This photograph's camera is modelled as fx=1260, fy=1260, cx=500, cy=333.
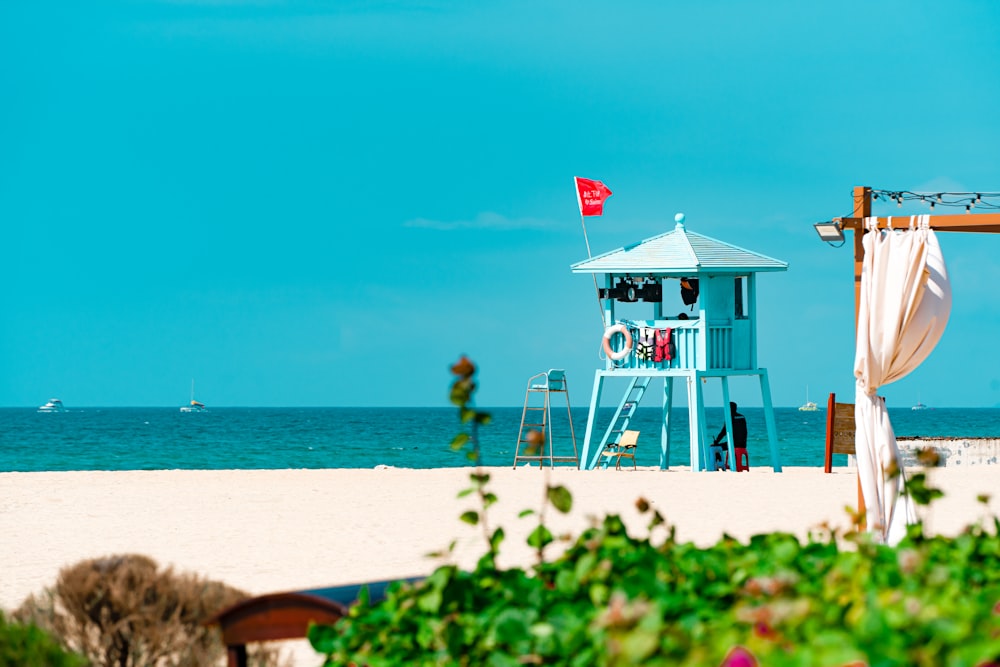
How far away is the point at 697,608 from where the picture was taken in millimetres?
3197

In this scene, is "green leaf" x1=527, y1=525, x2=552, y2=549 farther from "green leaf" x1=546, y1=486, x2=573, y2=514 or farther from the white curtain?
the white curtain

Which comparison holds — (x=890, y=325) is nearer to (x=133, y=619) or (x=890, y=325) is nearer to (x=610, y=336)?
(x=133, y=619)

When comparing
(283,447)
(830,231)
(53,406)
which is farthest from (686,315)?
(53,406)

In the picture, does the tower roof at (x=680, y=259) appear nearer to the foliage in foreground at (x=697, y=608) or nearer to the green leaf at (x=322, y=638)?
the foliage in foreground at (x=697, y=608)

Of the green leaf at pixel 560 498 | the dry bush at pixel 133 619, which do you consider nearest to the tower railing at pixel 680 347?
the dry bush at pixel 133 619

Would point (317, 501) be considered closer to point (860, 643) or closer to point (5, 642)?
point (5, 642)

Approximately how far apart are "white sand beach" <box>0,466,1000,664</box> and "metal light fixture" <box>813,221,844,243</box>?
2.49 meters

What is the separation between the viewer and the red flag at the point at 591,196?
74.6 feet

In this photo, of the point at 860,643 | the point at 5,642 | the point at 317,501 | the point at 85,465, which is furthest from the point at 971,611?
the point at 85,465

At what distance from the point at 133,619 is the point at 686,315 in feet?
56.3

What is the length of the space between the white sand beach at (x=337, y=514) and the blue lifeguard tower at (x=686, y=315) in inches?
70.8

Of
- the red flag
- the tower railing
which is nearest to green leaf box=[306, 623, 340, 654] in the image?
the tower railing

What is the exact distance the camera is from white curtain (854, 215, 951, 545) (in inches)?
330

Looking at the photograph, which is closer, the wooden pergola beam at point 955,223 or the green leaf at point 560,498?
the green leaf at point 560,498
